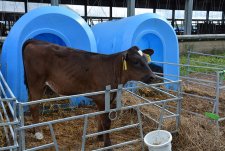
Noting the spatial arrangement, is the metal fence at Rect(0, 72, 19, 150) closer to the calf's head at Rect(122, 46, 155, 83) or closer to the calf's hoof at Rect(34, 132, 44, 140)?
the calf's hoof at Rect(34, 132, 44, 140)

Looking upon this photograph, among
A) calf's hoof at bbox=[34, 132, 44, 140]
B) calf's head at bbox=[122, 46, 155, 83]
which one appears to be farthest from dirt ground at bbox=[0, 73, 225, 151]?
calf's head at bbox=[122, 46, 155, 83]

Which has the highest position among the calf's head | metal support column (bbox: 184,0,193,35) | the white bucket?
metal support column (bbox: 184,0,193,35)

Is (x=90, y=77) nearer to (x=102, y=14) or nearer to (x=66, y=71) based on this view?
(x=66, y=71)

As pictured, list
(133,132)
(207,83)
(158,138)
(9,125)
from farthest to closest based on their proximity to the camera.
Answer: (207,83) < (133,132) < (158,138) < (9,125)

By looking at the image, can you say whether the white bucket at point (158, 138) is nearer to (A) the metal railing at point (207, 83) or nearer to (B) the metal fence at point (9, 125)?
(A) the metal railing at point (207, 83)

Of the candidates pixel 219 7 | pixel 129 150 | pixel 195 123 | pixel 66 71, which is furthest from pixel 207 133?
pixel 219 7

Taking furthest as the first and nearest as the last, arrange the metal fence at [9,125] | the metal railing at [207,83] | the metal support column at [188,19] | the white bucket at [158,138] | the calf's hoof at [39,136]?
the metal support column at [188,19] < the metal railing at [207,83] < the calf's hoof at [39,136] < the white bucket at [158,138] < the metal fence at [9,125]

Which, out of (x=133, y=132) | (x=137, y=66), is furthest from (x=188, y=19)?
(x=137, y=66)

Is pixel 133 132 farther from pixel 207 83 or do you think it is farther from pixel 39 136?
pixel 207 83

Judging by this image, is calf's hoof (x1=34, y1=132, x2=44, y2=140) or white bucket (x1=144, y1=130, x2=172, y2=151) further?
calf's hoof (x1=34, y1=132, x2=44, y2=140)

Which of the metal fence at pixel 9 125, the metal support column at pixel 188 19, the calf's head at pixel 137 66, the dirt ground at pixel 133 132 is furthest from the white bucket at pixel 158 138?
the metal support column at pixel 188 19

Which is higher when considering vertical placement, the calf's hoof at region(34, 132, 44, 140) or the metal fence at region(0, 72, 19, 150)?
the metal fence at region(0, 72, 19, 150)

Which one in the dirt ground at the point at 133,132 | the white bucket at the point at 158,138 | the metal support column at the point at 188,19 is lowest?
the dirt ground at the point at 133,132

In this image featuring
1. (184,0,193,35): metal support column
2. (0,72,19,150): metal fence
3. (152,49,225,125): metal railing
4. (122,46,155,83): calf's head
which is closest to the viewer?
(0,72,19,150): metal fence
